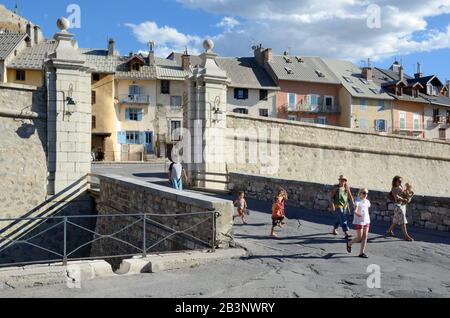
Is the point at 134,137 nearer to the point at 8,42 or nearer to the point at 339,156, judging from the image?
the point at 8,42

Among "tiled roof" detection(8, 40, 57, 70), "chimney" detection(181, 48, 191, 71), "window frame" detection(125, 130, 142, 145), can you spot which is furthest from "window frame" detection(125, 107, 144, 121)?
"tiled roof" detection(8, 40, 57, 70)

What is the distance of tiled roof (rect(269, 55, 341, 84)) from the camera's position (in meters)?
51.1

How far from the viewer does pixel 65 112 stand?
15.6 m

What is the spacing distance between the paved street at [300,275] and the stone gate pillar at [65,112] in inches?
297

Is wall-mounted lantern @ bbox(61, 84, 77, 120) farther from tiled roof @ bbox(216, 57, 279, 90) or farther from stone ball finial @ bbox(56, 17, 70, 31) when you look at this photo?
tiled roof @ bbox(216, 57, 279, 90)

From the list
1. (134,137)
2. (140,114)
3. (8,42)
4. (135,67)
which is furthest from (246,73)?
(8,42)

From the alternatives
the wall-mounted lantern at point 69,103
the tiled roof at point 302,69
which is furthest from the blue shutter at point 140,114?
the wall-mounted lantern at point 69,103

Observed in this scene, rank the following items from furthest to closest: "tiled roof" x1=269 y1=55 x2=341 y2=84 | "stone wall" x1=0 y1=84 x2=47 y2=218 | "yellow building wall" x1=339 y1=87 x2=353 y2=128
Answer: "yellow building wall" x1=339 y1=87 x2=353 y2=128
"tiled roof" x1=269 y1=55 x2=341 y2=84
"stone wall" x1=0 y1=84 x2=47 y2=218

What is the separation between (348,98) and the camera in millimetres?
52000

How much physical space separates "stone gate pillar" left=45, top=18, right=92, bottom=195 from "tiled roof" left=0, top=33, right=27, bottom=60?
2891 centimetres

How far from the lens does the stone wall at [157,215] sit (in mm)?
9305

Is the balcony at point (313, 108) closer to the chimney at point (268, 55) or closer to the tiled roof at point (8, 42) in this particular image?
the chimney at point (268, 55)

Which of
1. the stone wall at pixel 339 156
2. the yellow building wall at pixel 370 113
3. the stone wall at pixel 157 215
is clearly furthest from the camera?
the yellow building wall at pixel 370 113
